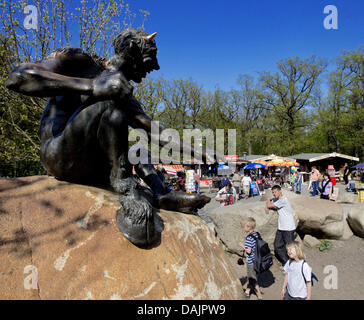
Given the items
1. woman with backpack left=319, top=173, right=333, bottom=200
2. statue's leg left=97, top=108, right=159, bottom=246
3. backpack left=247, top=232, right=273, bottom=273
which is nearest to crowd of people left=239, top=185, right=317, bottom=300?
backpack left=247, top=232, right=273, bottom=273

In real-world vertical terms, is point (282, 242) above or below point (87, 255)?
below

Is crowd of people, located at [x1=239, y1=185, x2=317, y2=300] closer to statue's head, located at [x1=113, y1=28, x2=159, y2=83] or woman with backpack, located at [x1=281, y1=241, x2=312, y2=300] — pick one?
woman with backpack, located at [x1=281, y1=241, x2=312, y2=300]

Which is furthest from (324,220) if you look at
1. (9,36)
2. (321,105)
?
(321,105)

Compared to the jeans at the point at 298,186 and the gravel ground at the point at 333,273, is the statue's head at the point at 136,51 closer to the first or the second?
the gravel ground at the point at 333,273

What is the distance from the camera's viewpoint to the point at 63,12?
8117mm

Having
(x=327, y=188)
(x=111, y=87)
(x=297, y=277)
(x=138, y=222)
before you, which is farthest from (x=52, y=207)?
(x=327, y=188)

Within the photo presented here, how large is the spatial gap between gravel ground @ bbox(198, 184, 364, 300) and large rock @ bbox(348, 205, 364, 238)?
0.19 m

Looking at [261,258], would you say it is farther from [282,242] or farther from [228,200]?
[228,200]

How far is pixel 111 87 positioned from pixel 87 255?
1114 millimetres

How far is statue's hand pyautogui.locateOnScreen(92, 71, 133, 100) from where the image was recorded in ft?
6.00

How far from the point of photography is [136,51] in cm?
236

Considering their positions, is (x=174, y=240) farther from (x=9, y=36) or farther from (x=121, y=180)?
(x=9, y=36)

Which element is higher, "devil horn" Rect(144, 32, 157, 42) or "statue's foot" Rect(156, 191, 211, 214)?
"devil horn" Rect(144, 32, 157, 42)
